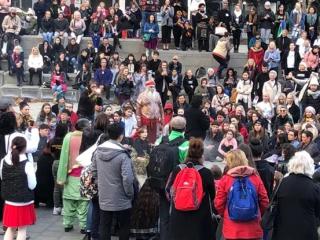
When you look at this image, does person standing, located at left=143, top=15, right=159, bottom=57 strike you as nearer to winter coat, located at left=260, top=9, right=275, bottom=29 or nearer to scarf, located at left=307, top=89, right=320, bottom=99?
winter coat, located at left=260, top=9, right=275, bottom=29

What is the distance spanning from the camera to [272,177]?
341 inches

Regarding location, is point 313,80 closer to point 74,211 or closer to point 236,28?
point 236,28

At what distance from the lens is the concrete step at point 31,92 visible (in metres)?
21.8

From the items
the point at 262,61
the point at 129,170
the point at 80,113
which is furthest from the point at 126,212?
the point at 262,61

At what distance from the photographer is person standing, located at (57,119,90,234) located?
10.0 m

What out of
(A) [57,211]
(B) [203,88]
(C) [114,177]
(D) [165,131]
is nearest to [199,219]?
(C) [114,177]

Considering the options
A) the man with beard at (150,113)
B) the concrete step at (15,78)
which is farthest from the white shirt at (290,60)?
the concrete step at (15,78)

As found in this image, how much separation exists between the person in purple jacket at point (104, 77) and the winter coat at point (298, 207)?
1328 cm

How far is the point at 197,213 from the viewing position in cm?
830

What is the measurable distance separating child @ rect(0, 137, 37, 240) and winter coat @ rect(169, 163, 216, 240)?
6.40 feet

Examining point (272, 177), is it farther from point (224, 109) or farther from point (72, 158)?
point (224, 109)

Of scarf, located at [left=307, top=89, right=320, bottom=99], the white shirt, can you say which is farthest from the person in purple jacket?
scarf, located at [left=307, top=89, right=320, bottom=99]

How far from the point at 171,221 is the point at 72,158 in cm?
208

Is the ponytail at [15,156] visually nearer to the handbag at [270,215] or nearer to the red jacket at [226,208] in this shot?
the red jacket at [226,208]
